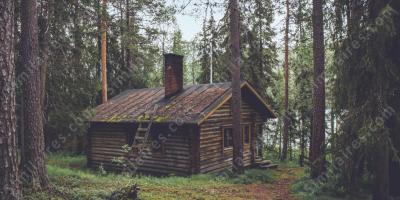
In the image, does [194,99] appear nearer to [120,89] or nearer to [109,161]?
[109,161]

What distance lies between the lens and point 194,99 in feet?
60.7

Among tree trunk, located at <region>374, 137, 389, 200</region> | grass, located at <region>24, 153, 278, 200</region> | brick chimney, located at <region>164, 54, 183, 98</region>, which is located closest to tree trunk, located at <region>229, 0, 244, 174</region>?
grass, located at <region>24, 153, 278, 200</region>

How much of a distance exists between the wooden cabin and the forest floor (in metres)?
1.80

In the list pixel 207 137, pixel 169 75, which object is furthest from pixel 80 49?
pixel 207 137

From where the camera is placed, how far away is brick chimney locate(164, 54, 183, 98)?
64.3ft

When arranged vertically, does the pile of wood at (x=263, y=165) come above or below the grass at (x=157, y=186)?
Answer: below

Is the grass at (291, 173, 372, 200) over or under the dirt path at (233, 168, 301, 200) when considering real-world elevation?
over

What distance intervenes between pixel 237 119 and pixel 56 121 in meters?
9.26

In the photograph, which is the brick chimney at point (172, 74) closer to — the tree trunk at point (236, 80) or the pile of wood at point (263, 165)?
the tree trunk at point (236, 80)

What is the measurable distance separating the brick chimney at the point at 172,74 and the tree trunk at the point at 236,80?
5.26 m

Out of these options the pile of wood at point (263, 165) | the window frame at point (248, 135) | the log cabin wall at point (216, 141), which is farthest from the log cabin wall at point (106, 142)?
the pile of wood at point (263, 165)

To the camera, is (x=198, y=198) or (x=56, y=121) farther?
(x=56, y=121)

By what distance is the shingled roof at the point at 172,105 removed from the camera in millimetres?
16953

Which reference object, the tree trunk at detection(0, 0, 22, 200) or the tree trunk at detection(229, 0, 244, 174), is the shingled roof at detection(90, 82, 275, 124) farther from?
the tree trunk at detection(0, 0, 22, 200)
